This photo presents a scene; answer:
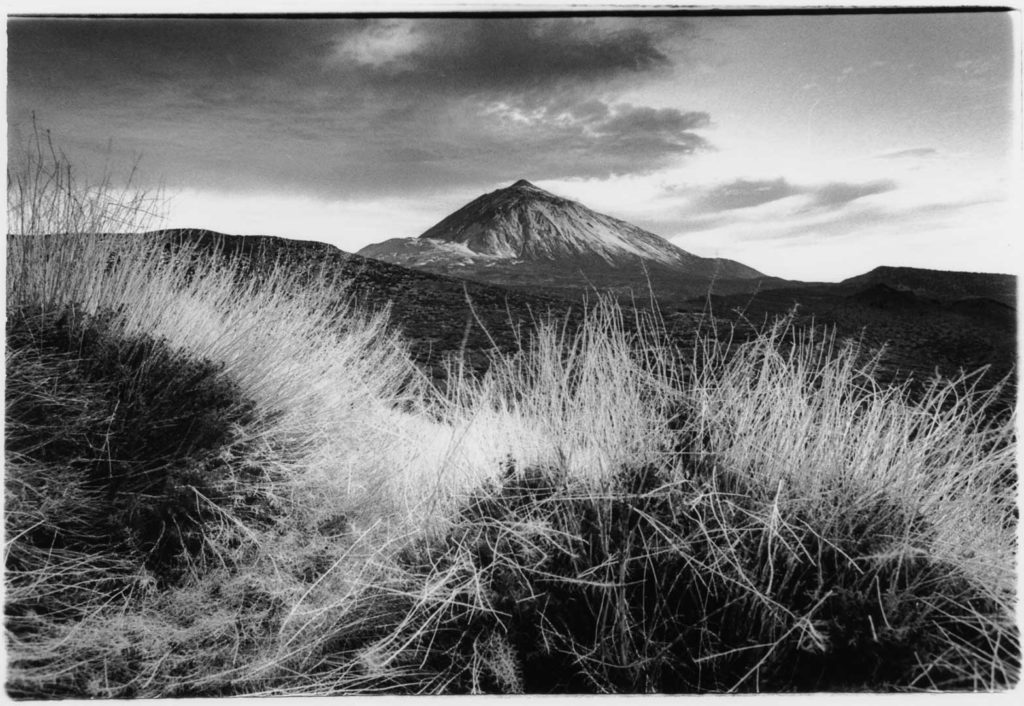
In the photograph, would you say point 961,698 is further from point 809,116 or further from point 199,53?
point 199,53

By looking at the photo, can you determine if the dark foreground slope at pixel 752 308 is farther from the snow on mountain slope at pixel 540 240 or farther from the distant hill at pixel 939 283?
the snow on mountain slope at pixel 540 240

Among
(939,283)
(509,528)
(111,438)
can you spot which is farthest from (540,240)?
(111,438)

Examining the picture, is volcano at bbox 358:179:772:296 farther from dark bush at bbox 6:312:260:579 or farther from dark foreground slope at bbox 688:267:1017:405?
dark bush at bbox 6:312:260:579

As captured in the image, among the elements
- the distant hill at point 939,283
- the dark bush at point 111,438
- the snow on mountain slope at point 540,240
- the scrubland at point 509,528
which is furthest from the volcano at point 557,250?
the dark bush at point 111,438

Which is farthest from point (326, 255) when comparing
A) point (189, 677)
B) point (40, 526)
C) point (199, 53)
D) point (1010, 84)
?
point (1010, 84)

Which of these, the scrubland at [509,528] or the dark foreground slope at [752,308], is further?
the dark foreground slope at [752,308]

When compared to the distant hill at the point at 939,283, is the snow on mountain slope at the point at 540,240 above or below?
above

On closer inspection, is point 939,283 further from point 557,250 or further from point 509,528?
point 509,528
